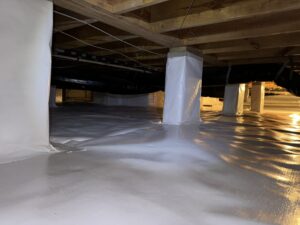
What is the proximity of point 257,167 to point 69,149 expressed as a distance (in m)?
0.96

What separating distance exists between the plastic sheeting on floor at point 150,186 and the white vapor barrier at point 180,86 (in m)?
1.24

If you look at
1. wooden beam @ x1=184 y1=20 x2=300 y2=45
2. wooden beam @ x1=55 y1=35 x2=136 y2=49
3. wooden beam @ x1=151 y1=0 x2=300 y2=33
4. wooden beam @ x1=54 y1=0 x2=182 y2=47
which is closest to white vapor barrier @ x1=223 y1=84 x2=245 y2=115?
wooden beam @ x1=184 y1=20 x2=300 y2=45

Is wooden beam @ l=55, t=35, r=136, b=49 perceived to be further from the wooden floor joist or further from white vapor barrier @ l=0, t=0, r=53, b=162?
white vapor barrier @ l=0, t=0, r=53, b=162

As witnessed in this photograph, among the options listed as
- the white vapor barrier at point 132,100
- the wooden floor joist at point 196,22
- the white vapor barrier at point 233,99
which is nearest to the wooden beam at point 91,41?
the wooden floor joist at point 196,22

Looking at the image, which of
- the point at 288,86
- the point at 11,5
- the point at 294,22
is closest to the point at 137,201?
the point at 11,5

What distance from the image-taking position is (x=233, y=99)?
4273 millimetres

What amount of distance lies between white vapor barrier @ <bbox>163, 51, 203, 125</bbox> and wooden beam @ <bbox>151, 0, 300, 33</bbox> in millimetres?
575

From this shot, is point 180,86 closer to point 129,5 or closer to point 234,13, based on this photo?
point 234,13

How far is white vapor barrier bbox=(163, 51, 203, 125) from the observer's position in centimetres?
264

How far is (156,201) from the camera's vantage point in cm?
73

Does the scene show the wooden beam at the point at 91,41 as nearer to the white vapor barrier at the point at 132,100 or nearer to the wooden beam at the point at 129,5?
the wooden beam at the point at 129,5

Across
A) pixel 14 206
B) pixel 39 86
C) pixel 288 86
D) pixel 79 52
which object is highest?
pixel 79 52

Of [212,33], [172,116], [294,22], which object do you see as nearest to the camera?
[294,22]

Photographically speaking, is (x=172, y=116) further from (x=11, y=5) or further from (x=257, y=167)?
(x=11, y=5)
